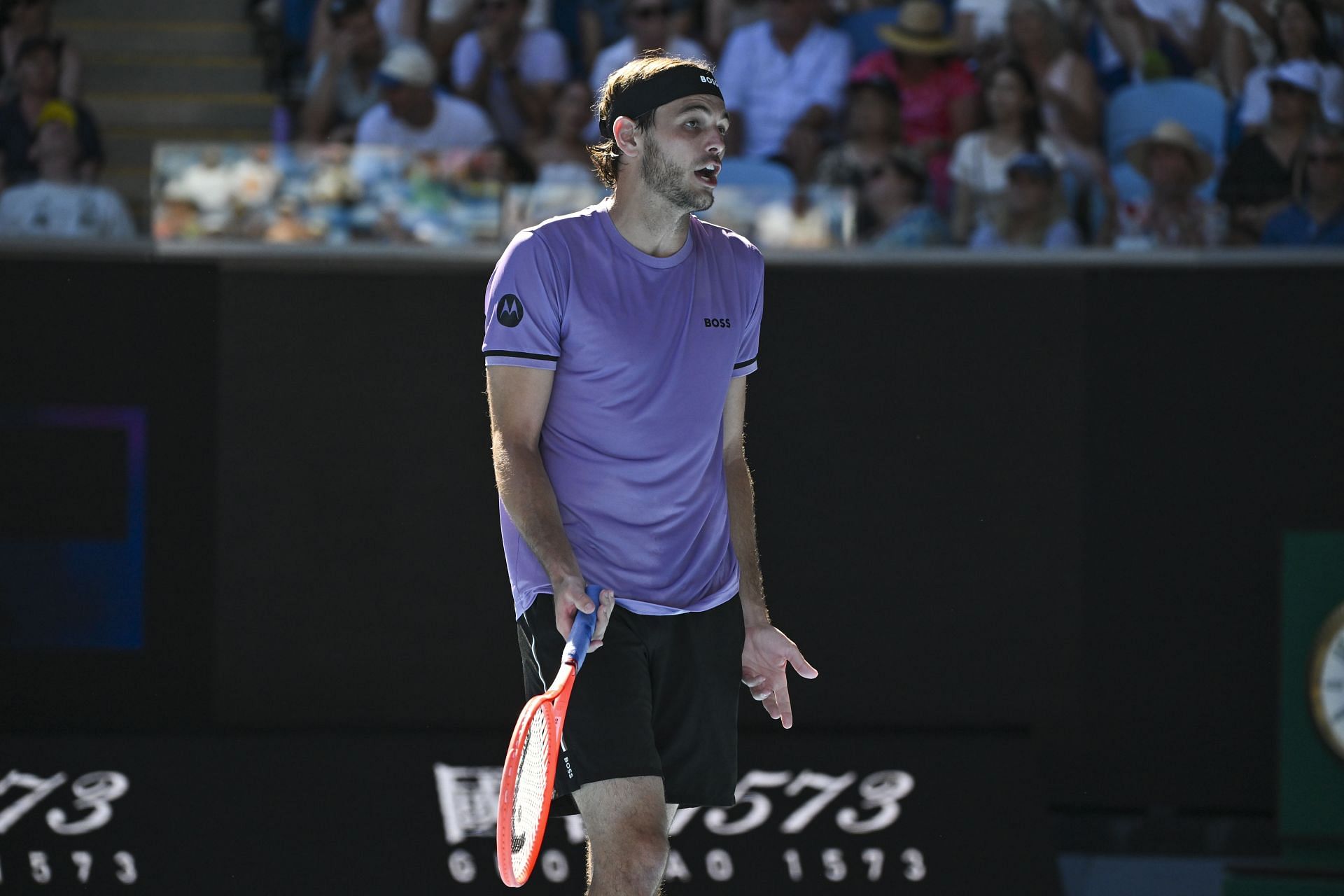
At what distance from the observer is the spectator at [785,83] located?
7.66 meters

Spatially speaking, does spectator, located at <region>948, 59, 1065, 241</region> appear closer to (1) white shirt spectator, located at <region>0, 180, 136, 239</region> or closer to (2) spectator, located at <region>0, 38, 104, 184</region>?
(1) white shirt spectator, located at <region>0, 180, 136, 239</region>

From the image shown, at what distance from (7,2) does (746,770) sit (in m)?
5.15

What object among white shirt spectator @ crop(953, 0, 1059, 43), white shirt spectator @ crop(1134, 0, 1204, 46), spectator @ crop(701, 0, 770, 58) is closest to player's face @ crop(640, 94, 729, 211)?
white shirt spectator @ crop(953, 0, 1059, 43)

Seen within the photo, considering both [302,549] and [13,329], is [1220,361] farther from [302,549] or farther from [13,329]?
[13,329]

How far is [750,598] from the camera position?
13.0 feet

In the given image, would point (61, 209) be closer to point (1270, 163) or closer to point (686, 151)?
point (686, 151)

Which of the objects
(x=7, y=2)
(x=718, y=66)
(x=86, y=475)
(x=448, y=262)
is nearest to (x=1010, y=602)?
(x=448, y=262)

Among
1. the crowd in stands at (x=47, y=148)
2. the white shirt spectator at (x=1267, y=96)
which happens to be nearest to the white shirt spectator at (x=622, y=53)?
the crowd in stands at (x=47, y=148)

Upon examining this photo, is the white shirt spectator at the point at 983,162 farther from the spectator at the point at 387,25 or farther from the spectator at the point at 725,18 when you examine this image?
the spectator at the point at 387,25

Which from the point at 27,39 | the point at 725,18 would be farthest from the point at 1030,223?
the point at 27,39

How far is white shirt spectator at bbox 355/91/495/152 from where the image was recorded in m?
7.46

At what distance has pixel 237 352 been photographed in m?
6.82

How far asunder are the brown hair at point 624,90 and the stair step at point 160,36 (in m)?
5.59

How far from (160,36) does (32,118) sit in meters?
1.88
